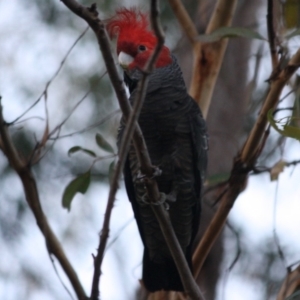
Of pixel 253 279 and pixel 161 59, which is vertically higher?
pixel 161 59

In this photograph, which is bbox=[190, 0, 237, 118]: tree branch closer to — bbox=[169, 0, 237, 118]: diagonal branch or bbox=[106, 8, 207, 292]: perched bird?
bbox=[169, 0, 237, 118]: diagonal branch

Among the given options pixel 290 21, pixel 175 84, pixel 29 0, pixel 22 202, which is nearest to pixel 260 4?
pixel 290 21

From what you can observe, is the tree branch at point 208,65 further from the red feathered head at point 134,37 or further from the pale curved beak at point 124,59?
the pale curved beak at point 124,59

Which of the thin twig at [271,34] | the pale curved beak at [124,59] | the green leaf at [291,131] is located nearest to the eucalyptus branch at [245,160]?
the thin twig at [271,34]

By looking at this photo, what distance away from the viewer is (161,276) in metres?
2.80

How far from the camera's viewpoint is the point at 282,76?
101 inches

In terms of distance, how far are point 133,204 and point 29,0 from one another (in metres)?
2.45

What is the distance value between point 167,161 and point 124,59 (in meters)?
0.59

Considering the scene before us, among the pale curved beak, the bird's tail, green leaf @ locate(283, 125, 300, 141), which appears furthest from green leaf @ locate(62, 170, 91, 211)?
green leaf @ locate(283, 125, 300, 141)

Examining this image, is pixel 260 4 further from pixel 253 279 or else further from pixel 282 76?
pixel 253 279

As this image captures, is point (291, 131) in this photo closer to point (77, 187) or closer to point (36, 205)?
point (36, 205)

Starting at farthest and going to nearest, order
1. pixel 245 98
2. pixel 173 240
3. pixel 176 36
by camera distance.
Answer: pixel 176 36
pixel 245 98
pixel 173 240

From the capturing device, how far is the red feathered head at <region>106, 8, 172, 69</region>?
2986 mm

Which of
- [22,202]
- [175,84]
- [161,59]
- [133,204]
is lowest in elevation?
[133,204]
